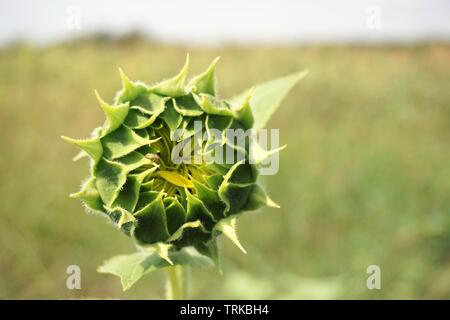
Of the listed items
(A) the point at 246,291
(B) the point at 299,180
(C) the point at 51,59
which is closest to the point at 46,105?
(C) the point at 51,59

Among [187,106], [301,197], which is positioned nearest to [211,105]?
[187,106]

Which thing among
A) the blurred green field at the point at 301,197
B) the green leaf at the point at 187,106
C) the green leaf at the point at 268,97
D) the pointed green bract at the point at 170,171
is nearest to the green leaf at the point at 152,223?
the pointed green bract at the point at 170,171

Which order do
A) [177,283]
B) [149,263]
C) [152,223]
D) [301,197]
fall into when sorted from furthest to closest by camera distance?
[301,197]
[177,283]
[149,263]
[152,223]

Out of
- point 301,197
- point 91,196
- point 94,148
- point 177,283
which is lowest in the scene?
point 177,283

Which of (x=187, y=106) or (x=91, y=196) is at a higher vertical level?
(x=187, y=106)

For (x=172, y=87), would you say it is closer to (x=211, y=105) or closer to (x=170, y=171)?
(x=211, y=105)

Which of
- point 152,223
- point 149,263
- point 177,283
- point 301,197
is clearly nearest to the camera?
point 152,223

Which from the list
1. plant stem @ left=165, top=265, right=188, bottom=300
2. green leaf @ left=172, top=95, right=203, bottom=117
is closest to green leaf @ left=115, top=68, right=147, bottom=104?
green leaf @ left=172, top=95, right=203, bottom=117

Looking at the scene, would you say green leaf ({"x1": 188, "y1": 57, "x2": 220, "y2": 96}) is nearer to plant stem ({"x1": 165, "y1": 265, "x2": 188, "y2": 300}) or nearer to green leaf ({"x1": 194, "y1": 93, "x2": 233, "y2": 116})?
green leaf ({"x1": 194, "y1": 93, "x2": 233, "y2": 116})
